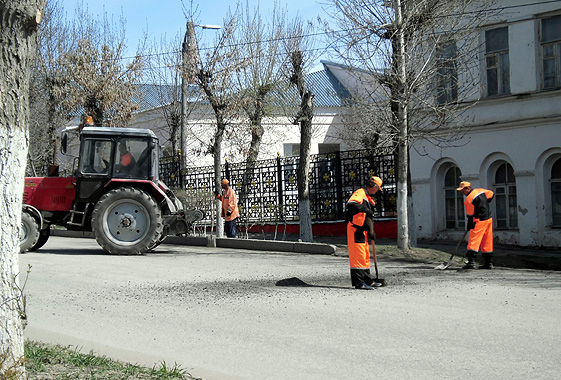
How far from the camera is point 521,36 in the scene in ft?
63.6

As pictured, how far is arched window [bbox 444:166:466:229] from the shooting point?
2117cm

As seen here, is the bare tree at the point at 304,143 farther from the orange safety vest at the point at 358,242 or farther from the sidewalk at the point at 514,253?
the orange safety vest at the point at 358,242

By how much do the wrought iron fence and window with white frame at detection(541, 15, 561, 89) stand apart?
4534 millimetres

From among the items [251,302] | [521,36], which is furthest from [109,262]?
[521,36]

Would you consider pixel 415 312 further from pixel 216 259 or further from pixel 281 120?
pixel 281 120

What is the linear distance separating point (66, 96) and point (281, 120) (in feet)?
35.2

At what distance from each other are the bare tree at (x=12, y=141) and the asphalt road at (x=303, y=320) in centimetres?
157

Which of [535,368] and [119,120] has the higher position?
[119,120]

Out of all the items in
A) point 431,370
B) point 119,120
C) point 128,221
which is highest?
point 119,120

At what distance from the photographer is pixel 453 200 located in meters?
21.4

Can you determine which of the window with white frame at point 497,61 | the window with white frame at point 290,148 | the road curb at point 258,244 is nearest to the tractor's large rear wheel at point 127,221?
the road curb at point 258,244

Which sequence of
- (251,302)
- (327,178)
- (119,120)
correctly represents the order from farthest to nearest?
1. (119,120)
2. (327,178)
3. (251,302)

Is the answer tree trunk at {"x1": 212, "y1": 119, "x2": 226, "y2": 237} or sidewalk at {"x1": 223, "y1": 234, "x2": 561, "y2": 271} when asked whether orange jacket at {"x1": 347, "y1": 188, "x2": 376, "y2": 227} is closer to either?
sidewalk at {"x1": 223, "y1": 234, "x2": 561, "y2": 271}

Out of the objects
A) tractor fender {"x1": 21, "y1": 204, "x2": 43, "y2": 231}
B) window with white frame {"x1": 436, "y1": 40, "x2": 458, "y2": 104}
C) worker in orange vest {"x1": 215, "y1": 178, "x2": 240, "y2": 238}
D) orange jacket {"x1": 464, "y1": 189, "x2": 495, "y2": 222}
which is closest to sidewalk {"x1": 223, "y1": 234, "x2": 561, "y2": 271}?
worker in orange vest {"x1": 215, "y1": 178, "x2": 240, "y2": 238}
